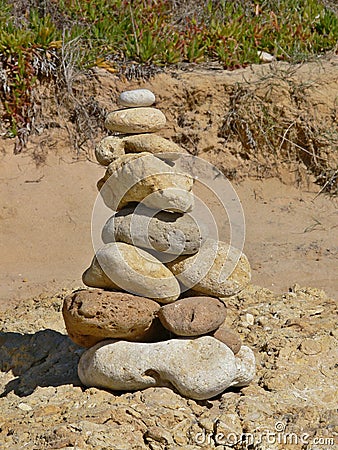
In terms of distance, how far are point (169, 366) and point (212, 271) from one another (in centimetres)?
70

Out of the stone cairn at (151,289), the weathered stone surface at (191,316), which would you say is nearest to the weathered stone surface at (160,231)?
the stone cairn at (151,289)

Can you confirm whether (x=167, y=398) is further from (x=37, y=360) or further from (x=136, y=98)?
(x=136, y=98)

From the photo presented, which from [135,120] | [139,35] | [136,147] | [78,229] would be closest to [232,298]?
[136,147]

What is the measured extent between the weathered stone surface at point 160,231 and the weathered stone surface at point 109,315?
1.20ft

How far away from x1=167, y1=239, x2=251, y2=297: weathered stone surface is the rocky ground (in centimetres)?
69

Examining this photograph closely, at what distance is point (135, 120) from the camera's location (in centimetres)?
435

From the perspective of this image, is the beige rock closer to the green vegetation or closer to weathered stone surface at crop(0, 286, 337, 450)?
weathered stone surface at crop(0, 286, 337, 450)

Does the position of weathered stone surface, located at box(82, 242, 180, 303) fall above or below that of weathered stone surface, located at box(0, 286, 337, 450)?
above

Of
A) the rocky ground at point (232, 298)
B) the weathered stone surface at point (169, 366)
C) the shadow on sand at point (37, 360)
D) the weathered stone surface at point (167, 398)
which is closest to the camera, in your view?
the weathered stone surface at point (167, 398)

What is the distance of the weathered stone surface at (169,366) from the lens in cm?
398

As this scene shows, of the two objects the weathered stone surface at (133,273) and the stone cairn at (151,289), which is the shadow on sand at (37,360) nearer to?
the stone cairn at (151,289)

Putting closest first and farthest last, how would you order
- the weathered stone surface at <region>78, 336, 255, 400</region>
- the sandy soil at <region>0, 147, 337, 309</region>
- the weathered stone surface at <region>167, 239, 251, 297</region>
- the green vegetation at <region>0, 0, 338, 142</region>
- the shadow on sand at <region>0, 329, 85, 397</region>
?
1. the weathered stone surface at <region>78, 336, 255, 400</region>
2. the weathered stone surface at <region>167, 239, 251, 297</region>
3. the shadow on sand at <region>0, 329, 85, 397</region>
4. the sandy soil at <region>0, 147, 337, 309</region>
5. the green vegetation at <region>0, 0, 338, 142</region>

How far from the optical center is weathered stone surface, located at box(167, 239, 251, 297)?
14.0 ft

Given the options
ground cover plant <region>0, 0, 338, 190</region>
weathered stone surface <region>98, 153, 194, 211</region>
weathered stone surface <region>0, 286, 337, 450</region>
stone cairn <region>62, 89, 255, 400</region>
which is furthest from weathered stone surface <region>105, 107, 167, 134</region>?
ground cover plant <region>0, 0, 338, 190</region>
